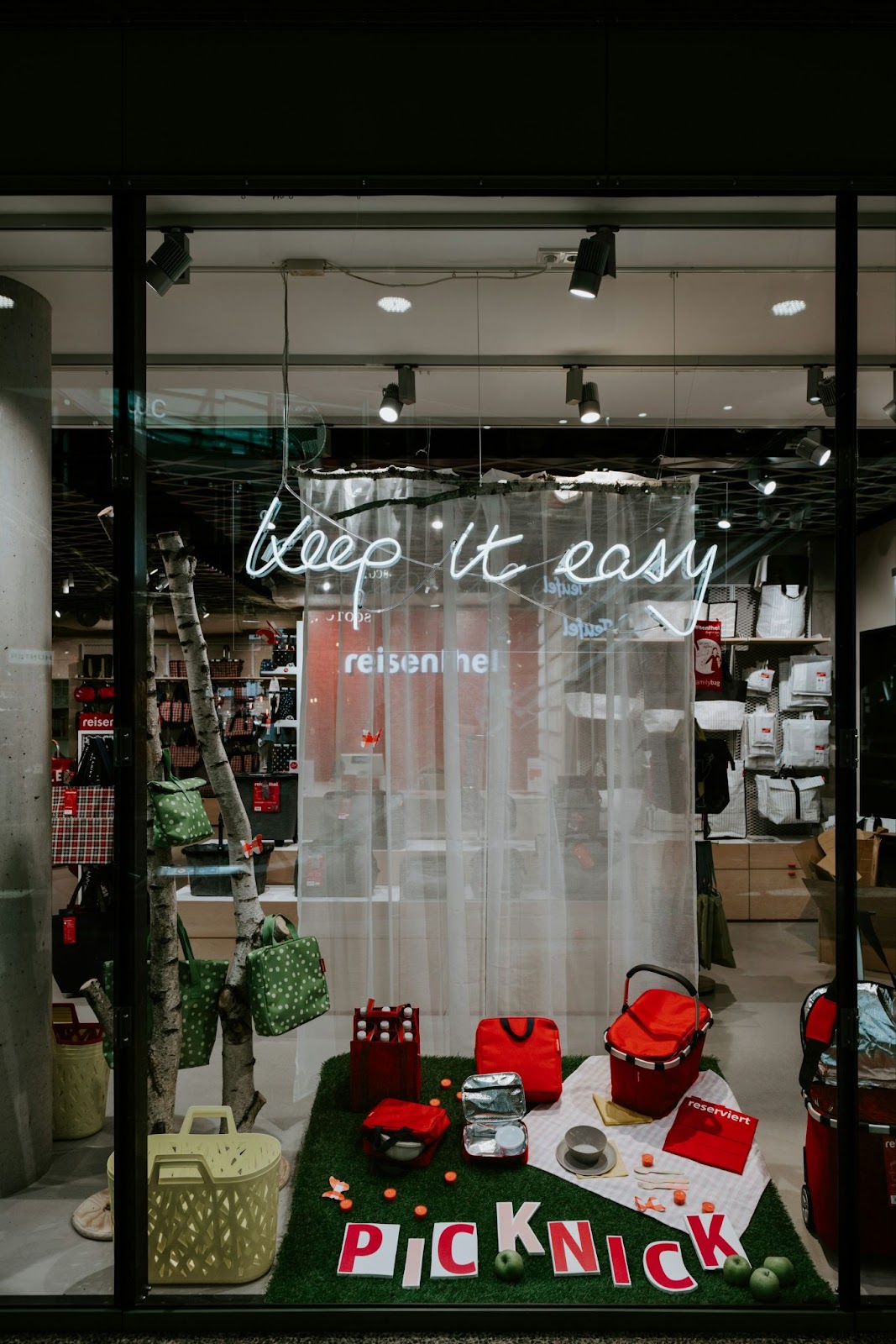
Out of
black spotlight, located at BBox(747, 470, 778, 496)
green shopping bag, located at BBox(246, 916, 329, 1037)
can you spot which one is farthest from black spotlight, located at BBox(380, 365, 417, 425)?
green shopping bag, located at BBox(246, 916, 329, 1037)

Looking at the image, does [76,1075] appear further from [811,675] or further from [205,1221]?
[811,675]

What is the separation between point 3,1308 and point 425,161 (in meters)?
3.52

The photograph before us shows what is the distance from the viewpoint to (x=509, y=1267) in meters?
2.23

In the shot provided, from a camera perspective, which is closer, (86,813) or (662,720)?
(86,813)

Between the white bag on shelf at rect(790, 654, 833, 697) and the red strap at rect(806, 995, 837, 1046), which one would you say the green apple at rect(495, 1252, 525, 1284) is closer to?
the red strap at rect(806, 995, 837, 1046)

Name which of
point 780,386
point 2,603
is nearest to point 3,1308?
point 2,603

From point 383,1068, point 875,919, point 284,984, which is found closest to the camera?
point 875,919

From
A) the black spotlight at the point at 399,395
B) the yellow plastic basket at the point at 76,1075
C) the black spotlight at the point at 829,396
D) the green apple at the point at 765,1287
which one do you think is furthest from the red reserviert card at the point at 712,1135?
the black spotlight at the point at 399,395

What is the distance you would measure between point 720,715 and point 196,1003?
2312 mm

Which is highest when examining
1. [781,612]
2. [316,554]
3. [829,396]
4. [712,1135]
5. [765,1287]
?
[829,396]

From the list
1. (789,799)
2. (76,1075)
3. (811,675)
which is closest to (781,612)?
(811,675)

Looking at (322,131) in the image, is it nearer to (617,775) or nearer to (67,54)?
(67,54)

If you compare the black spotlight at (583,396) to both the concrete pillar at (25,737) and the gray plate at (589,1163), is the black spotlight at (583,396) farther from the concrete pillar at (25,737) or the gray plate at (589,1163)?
the gray plate at (589,1163)

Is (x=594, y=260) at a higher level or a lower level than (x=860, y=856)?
higher
